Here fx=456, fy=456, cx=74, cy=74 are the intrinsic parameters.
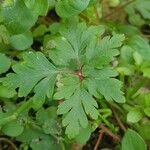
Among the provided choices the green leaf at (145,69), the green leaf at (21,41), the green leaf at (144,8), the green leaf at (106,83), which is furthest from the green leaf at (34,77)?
the green leaf at (144,8)

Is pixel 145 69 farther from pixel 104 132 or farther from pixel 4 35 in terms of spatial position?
pixel 4 35

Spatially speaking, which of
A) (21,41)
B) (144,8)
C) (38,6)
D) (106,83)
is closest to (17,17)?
(38,6)

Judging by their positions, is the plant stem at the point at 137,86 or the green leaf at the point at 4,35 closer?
the green leaf at the point at 4,35

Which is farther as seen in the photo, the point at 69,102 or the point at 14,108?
the point at 14,108

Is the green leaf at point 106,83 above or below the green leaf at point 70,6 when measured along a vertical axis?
below

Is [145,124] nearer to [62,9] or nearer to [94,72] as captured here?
[94,72]

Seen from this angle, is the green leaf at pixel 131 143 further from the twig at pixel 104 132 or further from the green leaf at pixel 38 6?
the green leaf at pixel 38 6

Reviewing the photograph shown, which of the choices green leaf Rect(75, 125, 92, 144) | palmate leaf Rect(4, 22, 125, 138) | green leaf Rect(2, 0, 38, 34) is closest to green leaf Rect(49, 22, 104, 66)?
palmate leaf Rect(4, 22, 125, 138)

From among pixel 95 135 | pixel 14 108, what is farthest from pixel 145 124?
pixel 14 108
